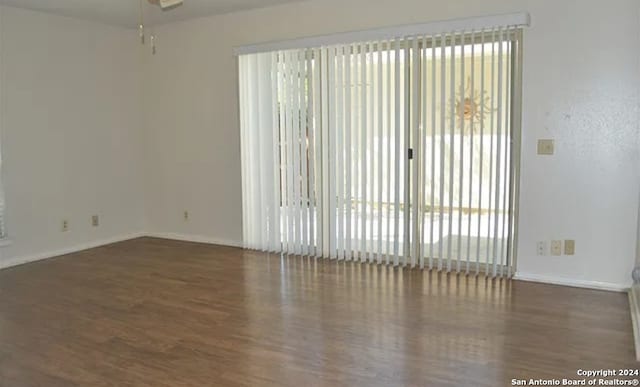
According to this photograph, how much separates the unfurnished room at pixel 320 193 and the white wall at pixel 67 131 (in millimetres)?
22

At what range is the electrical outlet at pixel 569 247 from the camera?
3986 millimetres

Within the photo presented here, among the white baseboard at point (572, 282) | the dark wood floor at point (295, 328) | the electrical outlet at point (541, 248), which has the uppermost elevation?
the electrical outlet at point (541, 248)

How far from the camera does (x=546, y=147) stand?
3996 millimetres

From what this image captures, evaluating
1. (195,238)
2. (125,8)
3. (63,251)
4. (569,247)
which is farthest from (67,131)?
(569,247)

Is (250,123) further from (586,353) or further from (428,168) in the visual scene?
(586,353)

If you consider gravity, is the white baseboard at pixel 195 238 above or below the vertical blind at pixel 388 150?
below

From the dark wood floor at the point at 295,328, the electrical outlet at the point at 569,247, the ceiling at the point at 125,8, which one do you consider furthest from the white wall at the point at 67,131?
the electrical outlet at the point at 569,247

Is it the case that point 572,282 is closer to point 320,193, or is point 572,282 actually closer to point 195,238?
point 320,193

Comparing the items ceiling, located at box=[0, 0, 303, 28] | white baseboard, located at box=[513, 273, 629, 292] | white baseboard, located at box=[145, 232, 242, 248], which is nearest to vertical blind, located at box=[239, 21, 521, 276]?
white baseboard, located at box=[513, 273, 629, 292]

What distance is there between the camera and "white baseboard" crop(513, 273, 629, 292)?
12.7 ft

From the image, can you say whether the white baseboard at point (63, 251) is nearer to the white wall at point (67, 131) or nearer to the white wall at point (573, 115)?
the white wall at point (67, 131)

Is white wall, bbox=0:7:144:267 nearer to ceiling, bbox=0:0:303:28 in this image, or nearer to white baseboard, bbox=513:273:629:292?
ceiling, bbox=0:0:303:28

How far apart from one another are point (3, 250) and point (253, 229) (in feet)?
7.66

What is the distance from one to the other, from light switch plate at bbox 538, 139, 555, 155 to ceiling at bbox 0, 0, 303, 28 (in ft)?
8.52
